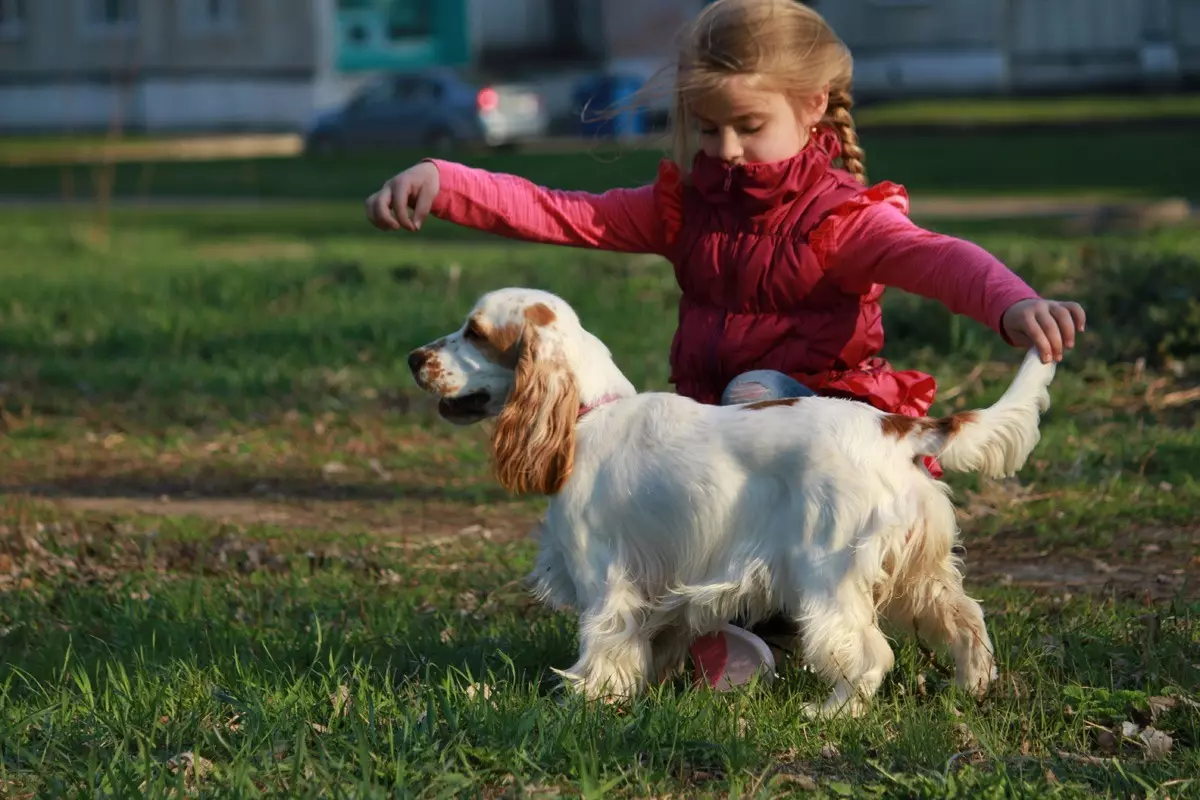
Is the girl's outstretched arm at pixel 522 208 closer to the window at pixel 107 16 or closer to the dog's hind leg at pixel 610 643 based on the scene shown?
the dog's hind leg at pixel 610 643

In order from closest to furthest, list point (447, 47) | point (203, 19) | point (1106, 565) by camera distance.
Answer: point (1106, 565)
point (203, 19)
point (447, 47)

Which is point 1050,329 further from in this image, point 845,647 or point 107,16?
point 107,16

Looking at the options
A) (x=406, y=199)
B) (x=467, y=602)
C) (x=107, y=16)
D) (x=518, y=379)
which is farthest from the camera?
(x=107, y=16)

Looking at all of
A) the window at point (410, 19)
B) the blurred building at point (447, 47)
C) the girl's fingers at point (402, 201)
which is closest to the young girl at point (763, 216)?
the girl's fingers at point (402, 201)

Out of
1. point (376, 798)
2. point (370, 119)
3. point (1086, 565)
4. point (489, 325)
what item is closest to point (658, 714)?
point (376, 798)

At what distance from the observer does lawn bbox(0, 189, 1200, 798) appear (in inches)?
142

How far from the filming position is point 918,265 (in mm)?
4242

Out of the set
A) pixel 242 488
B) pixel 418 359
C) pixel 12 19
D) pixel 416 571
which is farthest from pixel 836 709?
pixel 12 19

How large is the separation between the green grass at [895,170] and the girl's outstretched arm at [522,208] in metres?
12.7

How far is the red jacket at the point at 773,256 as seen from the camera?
14.8 ft

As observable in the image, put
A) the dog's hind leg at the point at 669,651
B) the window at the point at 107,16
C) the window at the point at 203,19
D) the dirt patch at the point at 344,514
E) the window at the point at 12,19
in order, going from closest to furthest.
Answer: the dog's hind leg at the point at 669,651, the dirt patch at the point at 344,514, the window at the point at 107,16, the window at the point at 203,19, the window at the point at 12,19

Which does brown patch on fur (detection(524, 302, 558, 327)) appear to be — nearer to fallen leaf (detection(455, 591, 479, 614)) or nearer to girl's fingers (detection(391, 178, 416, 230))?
girl's fingers (detection(391, 178, 416, 230))

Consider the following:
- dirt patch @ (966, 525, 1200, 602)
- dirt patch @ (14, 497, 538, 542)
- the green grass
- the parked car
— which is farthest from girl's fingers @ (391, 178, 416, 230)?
the parked car

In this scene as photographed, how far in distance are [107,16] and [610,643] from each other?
138ft
